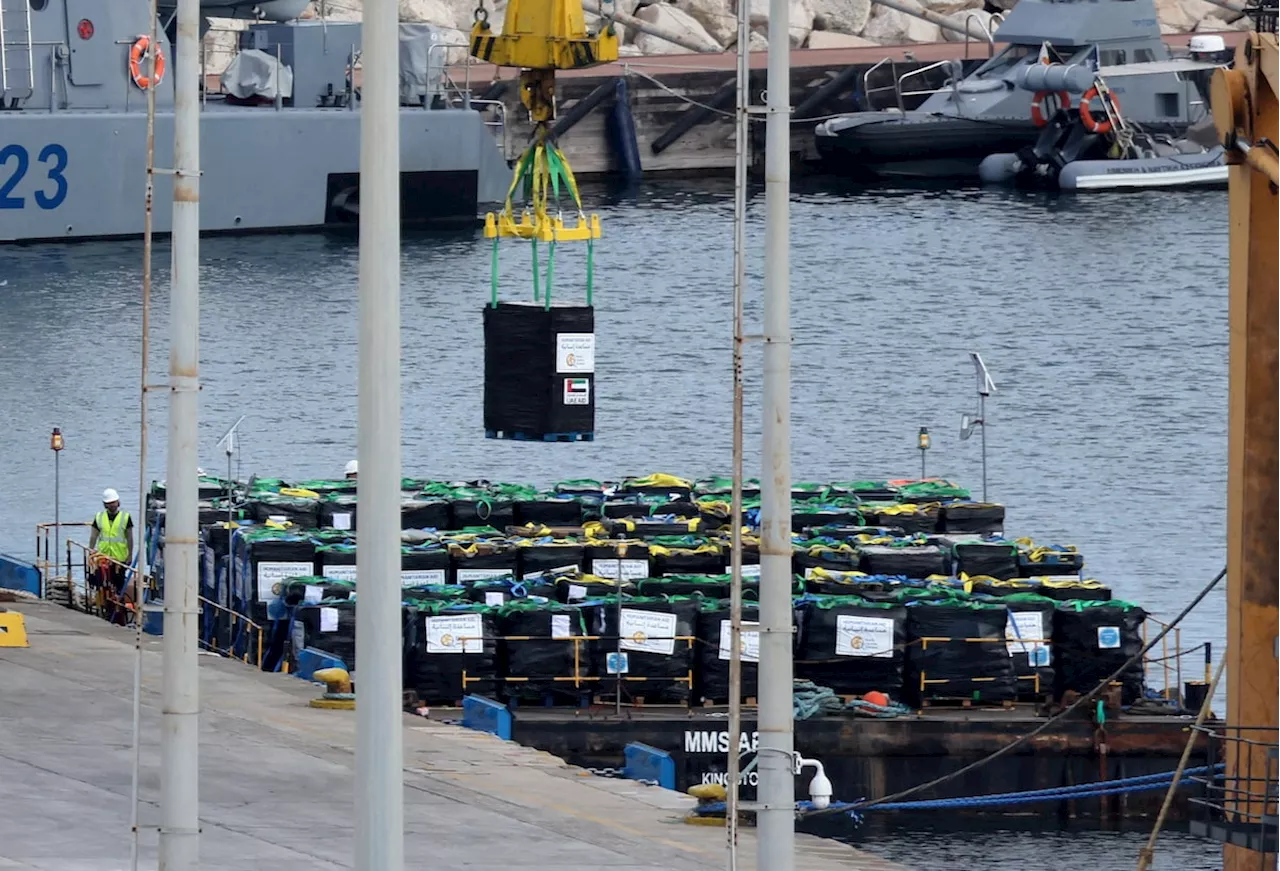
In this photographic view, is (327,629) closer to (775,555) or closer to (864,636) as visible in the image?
(864,636)

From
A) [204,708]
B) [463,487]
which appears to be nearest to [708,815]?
[204,708]

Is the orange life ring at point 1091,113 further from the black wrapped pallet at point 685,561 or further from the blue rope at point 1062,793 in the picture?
the blue rope at point 1062,793

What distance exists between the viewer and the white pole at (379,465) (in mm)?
10500

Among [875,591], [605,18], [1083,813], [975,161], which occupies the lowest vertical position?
[1083,813]

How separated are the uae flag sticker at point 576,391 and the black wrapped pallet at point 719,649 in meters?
9.29

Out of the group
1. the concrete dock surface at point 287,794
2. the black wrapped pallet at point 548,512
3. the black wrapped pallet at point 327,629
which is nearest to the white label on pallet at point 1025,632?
the concrete dock surface at point 287,794

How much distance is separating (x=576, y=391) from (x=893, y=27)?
311ft

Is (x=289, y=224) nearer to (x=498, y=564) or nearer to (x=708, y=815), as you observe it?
(x=498, y=564)

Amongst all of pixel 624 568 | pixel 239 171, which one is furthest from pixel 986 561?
pixel 239 171

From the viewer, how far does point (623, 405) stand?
187 feet

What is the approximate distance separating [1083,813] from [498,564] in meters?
6.88

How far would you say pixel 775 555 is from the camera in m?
14.1

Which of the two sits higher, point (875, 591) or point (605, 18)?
point (605, 18)

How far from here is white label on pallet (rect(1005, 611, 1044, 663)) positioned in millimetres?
26844
